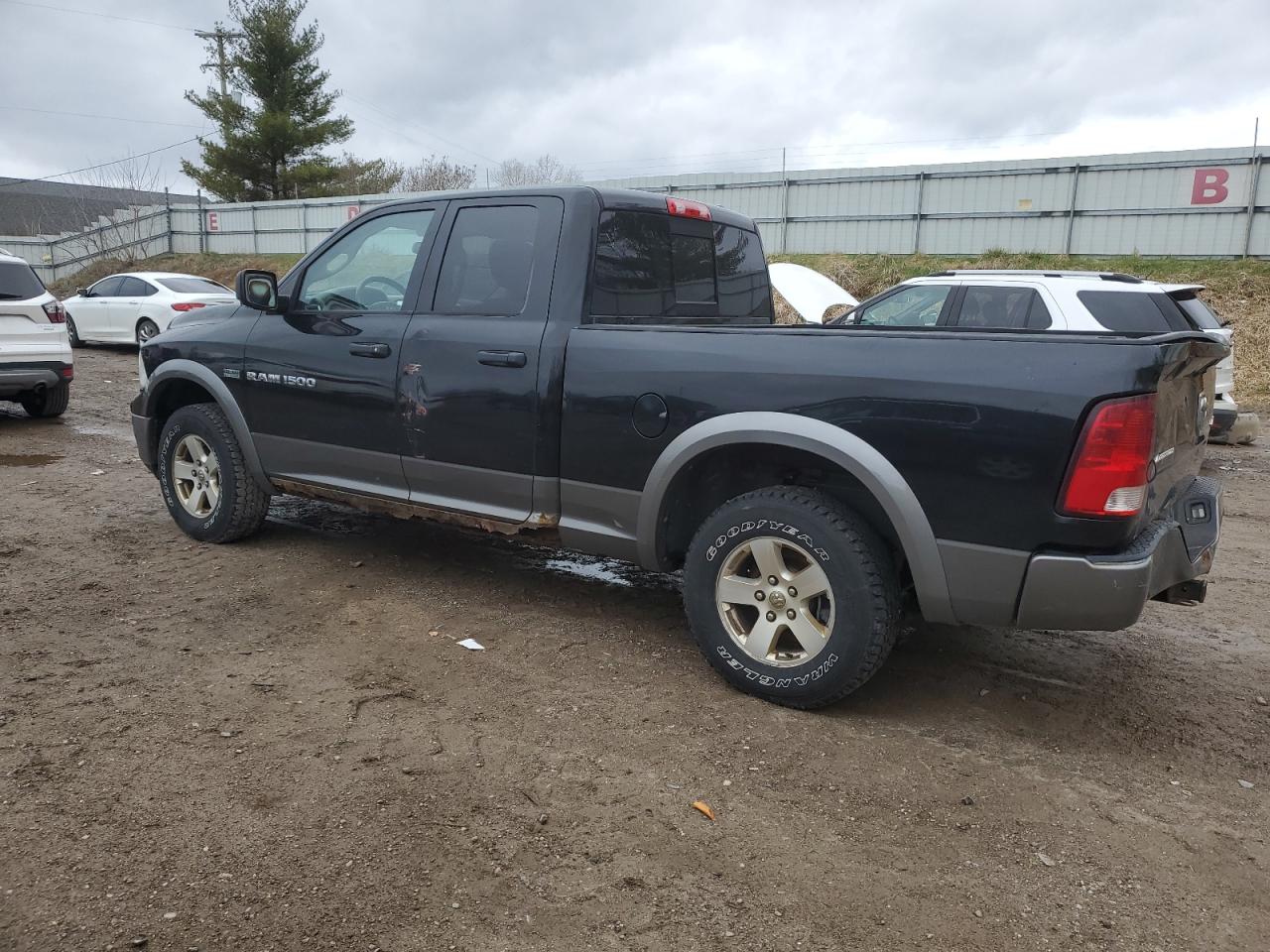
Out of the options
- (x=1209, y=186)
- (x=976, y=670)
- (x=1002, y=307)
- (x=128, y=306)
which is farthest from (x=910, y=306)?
(x=128, y=306)

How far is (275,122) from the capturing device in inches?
1358

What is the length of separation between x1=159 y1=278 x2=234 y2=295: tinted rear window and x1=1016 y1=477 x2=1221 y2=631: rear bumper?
53.0ft

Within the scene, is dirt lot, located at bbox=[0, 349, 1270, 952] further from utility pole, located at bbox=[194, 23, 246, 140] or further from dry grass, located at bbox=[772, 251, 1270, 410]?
utility pole, located at bbox=[194, 23, 246, 140]

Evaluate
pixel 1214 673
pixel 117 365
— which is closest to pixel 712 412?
pixel 1214 673

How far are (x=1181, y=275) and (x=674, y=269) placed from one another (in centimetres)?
1543

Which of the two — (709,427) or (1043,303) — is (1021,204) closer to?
(1043,303)

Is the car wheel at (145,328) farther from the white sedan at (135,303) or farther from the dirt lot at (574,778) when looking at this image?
the dirt lot at (574,778)

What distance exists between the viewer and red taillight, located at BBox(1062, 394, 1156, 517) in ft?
9.36

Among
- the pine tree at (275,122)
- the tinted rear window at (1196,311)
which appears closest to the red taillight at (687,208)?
→ the tinted rear window at (1196,311)

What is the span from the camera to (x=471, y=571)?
5.24 metres

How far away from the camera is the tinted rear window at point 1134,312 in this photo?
698cm

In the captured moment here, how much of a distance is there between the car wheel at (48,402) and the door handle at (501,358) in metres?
7.98

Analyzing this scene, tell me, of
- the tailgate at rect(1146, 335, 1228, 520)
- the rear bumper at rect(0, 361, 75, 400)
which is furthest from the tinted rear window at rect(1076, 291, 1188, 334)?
the rear bumper at rect(0, 361, 75, 400)

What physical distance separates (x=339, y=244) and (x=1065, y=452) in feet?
12.1
